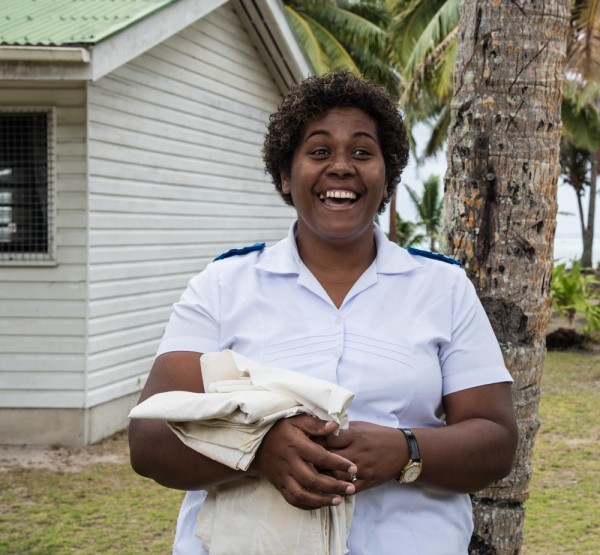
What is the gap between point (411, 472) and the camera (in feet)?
6.94

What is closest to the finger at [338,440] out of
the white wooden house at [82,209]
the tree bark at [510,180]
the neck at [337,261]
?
the neck at [337,261]

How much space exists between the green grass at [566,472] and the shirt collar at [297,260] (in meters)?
3.92

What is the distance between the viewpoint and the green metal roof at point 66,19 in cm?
698

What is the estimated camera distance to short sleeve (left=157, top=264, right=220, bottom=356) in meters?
2.23

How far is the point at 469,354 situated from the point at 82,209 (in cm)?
609

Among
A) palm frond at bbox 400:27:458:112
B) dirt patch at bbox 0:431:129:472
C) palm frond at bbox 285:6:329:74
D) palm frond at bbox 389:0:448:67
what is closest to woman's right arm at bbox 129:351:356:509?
dirt patch at bbox 0:431:129:472

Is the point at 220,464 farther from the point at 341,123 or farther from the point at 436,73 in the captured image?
the point at 436,73

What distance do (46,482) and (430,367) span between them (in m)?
5.48

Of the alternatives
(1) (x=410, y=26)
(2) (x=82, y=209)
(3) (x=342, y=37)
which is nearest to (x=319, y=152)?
(2) (x=82, y=209)

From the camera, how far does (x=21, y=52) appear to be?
6867 mm

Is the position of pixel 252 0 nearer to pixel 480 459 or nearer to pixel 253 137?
pixel 253 137

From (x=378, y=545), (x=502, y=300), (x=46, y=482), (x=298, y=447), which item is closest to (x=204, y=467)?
(x=298, y=447)

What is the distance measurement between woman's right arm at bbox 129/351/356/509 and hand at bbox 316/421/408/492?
0.04 m

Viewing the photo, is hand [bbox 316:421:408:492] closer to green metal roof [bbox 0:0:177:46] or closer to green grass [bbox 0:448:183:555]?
green grass [bbox 0:448:183:555]
